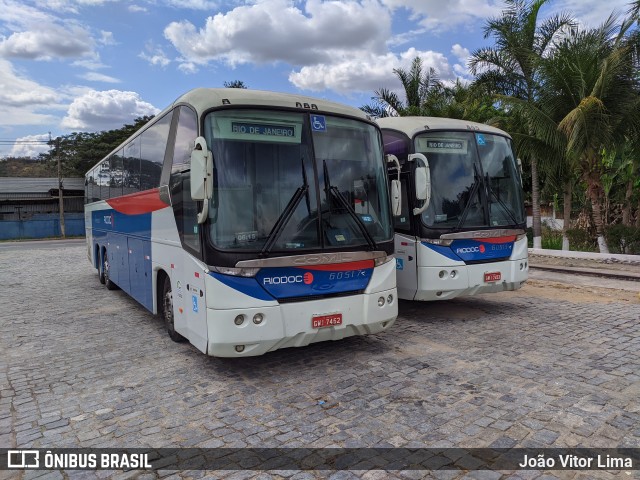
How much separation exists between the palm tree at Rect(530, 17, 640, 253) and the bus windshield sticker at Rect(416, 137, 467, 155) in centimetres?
742

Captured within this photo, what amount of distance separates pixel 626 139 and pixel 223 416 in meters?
15.6

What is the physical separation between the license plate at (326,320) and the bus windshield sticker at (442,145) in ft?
11.9

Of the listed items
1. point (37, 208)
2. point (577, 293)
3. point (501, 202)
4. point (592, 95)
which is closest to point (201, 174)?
point (501, 202)

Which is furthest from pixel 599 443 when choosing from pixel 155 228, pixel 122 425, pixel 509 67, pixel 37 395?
pixel 509 67

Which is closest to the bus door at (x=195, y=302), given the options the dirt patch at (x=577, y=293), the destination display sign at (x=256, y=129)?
the destination display sign at (x=256, y=129)

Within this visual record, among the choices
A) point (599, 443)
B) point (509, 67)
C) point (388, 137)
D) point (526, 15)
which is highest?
point (526, 15)

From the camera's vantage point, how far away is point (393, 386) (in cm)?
497

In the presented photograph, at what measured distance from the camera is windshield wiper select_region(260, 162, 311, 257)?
16.1 ft

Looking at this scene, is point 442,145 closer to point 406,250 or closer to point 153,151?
point 406,250

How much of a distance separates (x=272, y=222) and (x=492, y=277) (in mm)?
4332

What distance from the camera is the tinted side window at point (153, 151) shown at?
261 inches

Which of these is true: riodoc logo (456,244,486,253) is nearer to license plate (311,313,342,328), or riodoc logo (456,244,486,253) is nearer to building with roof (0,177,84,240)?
license plate (311,313,342,328)

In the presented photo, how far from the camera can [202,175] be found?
461 centimetres

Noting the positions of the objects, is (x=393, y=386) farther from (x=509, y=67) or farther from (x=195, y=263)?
(x=509, y=67)
